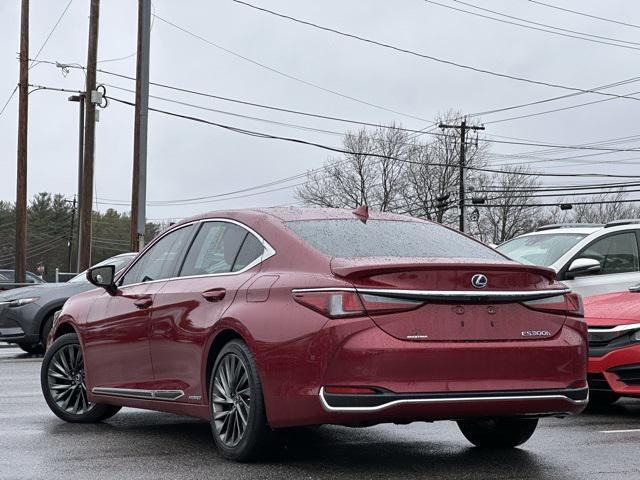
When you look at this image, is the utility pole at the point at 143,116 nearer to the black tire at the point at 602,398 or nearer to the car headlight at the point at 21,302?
the car headlight at the point at 21,302

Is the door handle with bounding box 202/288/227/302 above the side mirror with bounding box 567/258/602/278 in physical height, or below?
below

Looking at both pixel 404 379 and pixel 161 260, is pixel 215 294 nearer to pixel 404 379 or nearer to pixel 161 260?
pixel 161 260

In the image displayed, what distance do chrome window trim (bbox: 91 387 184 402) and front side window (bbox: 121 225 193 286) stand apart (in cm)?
78

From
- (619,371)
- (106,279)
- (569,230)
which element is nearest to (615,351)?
(619,371)

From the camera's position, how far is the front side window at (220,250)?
261 inches

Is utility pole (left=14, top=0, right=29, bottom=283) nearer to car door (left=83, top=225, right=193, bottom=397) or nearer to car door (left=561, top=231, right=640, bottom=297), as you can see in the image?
car door (left=561, top=231, right=640, bottom=297)

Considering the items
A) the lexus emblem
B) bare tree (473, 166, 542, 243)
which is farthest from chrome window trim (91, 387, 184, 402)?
bare tree (473, 166, 542, 243)

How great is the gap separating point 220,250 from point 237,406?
1160mm

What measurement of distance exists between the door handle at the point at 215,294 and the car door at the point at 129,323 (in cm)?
78

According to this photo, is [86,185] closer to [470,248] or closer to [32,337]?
[32,337]

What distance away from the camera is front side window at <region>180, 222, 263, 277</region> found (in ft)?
21.7

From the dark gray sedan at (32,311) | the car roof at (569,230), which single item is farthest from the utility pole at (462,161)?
the car roof at (569,230)

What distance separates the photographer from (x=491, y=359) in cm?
580

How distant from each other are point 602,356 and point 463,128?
5694cm
